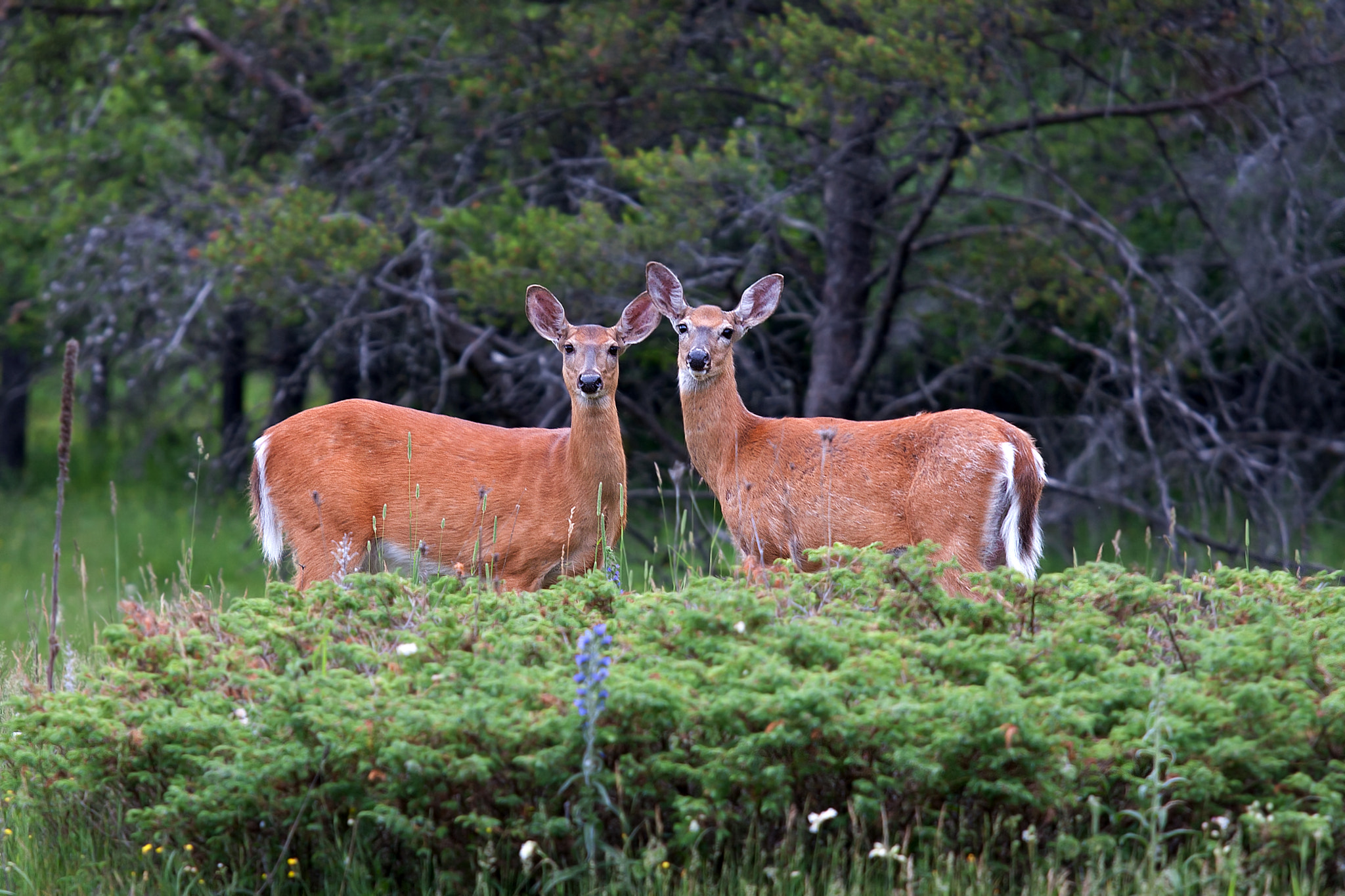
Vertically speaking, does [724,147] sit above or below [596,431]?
above

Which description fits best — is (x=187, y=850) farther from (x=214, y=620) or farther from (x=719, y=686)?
(x=719, y=686)

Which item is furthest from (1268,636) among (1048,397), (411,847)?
(1048,397)

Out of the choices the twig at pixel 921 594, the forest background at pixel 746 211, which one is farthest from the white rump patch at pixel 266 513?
the twig at pixel 921 594

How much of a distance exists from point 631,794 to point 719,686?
328 millimetres

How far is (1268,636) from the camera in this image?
3.70 meters

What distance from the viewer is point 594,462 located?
6395 mm

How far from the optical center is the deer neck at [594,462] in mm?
6348

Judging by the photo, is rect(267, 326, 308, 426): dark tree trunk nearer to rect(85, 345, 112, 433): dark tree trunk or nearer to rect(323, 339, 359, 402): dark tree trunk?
rect(323, 339, 359, 402): dark tree trunk

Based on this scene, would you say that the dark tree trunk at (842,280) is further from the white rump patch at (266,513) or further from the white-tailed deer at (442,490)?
the white rump patch at (266,513)

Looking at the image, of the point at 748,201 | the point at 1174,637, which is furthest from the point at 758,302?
the point at 1174,637

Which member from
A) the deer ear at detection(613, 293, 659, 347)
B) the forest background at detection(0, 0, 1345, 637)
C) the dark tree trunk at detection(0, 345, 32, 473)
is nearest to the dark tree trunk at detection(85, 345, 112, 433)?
the forest background at detection(0, 0, 1345, 637)

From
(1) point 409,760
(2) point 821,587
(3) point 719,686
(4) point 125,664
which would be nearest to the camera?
(1) point 409,760

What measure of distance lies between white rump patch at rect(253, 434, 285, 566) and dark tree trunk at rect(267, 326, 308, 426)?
13.6 ft

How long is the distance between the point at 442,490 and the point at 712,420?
1.23m
